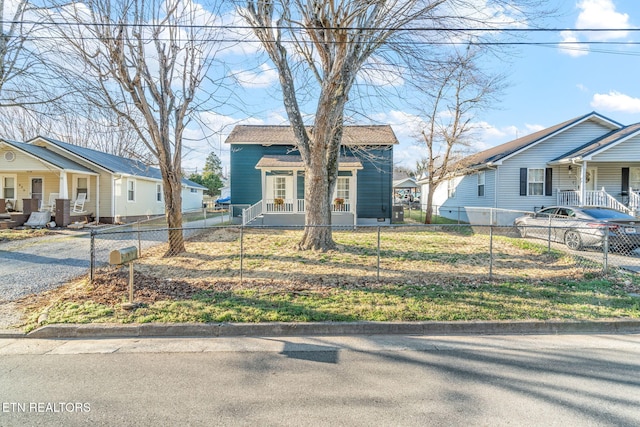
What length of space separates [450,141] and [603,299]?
14.8 metres

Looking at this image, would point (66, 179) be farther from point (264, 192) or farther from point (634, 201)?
point (634, 201)

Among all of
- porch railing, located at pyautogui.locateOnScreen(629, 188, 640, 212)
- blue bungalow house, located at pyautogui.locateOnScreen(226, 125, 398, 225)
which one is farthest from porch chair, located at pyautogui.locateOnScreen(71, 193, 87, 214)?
porch railing, located at pyautogui.locateOnScreen(629, 188, 640, 212)

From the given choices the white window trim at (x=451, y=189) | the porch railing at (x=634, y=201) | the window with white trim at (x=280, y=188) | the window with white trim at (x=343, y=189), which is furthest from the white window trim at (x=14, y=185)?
the porch railing at (x=634, y=201)

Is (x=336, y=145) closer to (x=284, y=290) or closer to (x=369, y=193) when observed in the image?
(x=284, y=290)

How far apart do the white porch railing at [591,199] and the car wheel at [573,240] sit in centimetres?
656

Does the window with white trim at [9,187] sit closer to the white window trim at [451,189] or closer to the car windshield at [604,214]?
the car windshield at [604,214]

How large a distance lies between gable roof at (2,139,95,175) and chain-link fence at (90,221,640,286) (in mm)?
8183

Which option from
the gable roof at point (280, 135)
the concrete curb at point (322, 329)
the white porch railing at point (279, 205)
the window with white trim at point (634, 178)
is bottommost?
the concrete curb at point (322, 329)

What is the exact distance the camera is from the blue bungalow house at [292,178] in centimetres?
1755

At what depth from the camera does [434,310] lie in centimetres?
510

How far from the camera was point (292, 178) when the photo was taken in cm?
1825

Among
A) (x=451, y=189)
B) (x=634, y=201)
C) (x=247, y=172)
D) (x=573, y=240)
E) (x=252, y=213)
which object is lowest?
(x=573, y=240)

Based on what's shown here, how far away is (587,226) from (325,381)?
33.6ft

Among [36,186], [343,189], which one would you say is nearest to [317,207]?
[343,189]
